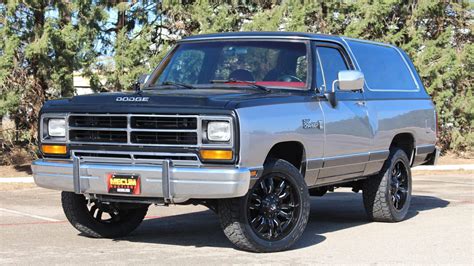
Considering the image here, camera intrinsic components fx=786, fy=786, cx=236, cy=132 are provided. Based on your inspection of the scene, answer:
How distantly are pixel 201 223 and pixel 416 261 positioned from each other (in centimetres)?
326

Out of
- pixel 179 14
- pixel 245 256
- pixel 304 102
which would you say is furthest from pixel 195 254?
pixel 179 14

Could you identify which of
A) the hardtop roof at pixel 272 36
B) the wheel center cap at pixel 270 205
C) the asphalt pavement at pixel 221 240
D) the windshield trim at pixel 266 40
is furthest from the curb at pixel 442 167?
the wheel center cap at pixel 270 205

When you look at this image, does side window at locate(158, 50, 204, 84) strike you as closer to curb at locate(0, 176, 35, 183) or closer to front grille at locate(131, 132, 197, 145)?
front grille at locate(131, 132, 197, 145)

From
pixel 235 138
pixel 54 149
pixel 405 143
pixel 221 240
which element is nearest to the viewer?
pixel 235 138

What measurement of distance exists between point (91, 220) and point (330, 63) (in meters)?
3.05

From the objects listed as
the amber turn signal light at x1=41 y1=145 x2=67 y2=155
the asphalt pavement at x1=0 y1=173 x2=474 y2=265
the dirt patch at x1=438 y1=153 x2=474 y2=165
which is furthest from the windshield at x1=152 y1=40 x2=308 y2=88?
the dirt patch at x1=438 y1=153 x2=474 y2=165

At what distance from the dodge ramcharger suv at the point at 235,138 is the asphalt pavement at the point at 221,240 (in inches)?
10.8

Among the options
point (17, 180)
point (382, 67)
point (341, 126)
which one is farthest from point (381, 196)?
point (17, 180)

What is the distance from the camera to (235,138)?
6.65 meters

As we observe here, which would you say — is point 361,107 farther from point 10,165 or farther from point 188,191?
point 10,165

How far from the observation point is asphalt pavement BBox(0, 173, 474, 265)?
7000mm

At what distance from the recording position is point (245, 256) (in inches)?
278

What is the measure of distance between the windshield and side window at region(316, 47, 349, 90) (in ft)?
0.99

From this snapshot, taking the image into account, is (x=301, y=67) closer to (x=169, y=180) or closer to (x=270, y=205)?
(x=270, y=205)
